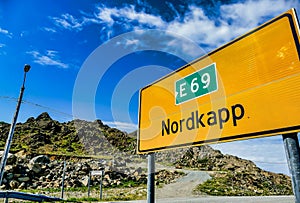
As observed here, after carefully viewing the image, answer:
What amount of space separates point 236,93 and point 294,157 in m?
0.56

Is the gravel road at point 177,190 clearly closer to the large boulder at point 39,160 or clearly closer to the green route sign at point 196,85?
the large boulder at point 39,160

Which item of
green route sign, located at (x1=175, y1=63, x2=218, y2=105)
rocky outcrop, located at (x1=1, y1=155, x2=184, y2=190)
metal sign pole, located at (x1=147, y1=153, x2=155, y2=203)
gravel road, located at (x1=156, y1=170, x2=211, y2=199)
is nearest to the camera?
green route sign, located at (x1=175, y1=63, x2=218, y2=105)

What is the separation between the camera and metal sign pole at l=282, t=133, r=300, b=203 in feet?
3.83

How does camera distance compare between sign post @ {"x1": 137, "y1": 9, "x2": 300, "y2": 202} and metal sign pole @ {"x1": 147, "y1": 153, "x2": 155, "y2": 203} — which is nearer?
sign post @ {"x1": 137, "y1": 9, "x2": 300, "y2": 202}

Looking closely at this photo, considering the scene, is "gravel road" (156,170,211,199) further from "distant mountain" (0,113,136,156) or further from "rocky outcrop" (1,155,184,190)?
"distant mountain" (0,113,136,156)

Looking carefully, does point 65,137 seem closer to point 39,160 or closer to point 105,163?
point 39,160

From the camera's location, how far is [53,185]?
15.4 metres

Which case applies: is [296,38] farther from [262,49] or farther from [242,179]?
[242,179]

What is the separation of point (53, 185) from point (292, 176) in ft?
55.9

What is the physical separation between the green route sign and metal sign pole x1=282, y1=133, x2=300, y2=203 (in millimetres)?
635

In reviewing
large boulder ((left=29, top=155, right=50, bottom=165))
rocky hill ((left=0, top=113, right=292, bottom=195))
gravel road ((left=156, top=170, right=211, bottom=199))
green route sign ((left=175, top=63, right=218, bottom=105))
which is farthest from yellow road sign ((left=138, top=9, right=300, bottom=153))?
large boulder ((left=29, top=155, right=50, bottom=165))

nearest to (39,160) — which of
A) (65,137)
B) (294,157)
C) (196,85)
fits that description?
(196,85)

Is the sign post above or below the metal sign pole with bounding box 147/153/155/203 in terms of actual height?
above

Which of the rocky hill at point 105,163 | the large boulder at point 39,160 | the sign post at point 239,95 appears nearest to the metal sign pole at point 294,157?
the sign post at point 239,95
